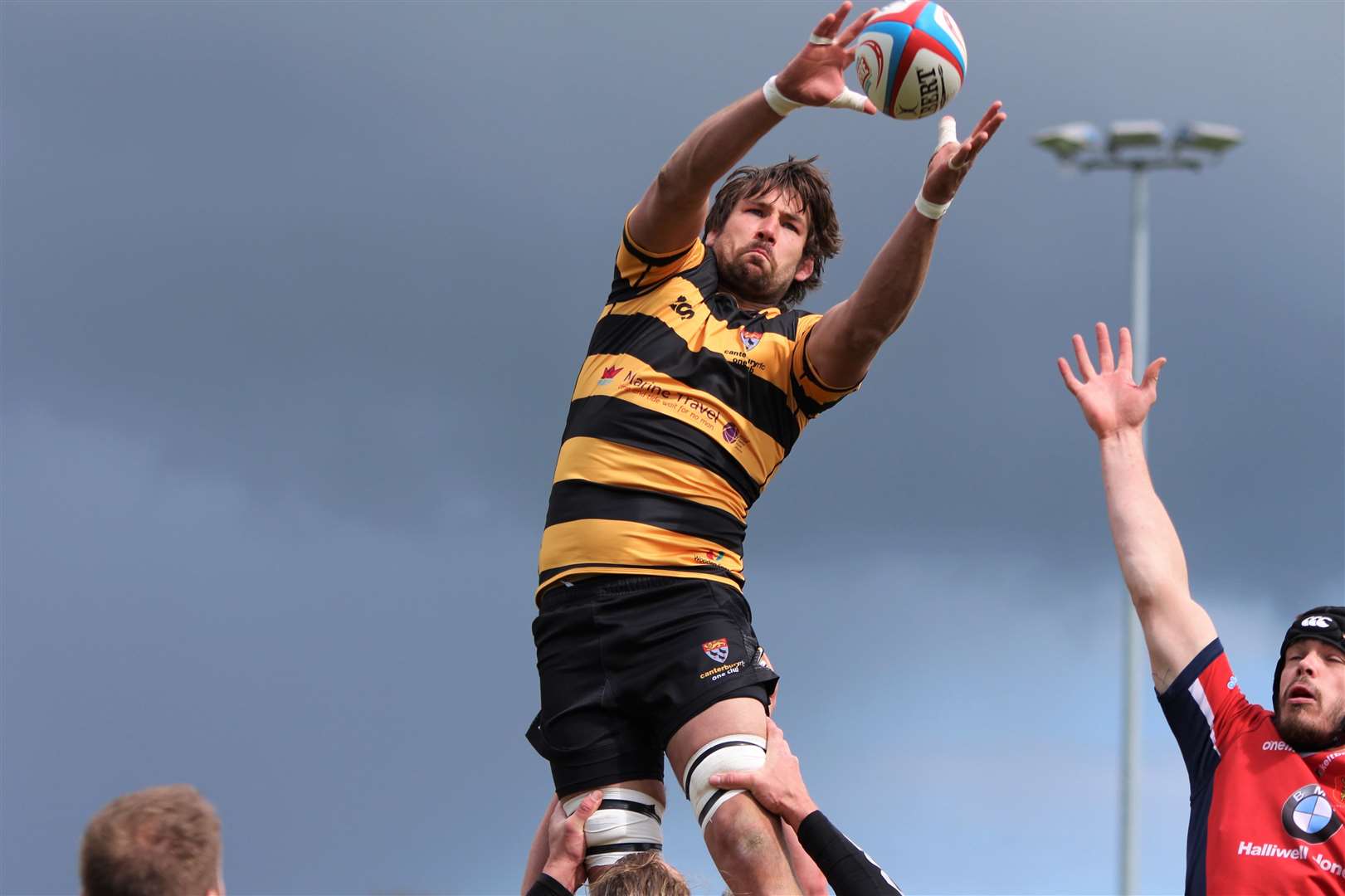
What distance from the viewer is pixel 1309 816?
5.90 metres

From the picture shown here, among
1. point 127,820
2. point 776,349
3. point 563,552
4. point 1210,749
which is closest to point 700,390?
point 776,349

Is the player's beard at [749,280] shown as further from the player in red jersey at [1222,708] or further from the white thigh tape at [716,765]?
the white thigh tape at [716,765]

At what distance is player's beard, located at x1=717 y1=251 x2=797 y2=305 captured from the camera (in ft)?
21.7

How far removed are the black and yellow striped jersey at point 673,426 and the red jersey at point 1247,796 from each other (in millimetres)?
2044

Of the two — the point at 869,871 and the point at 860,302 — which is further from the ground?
the point at 860,302

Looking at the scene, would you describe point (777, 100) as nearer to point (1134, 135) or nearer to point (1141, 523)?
point (1141, 523)

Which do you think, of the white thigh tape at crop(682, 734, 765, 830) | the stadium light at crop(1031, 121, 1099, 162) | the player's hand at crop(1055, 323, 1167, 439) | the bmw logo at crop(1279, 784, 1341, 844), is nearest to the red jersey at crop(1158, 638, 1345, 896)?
the bmw logo at crop(1279, 784, 1341, 844)

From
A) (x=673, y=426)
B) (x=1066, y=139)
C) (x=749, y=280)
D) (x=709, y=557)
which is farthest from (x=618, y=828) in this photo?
(x=1066, y=139)

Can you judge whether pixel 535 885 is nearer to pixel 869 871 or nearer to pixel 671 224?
pixel 869 871

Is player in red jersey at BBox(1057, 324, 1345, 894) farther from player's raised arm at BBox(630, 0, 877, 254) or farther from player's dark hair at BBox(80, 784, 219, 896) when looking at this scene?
player's dark hair at BBox(80, 784, 219, 896)

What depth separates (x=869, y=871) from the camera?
16.9 feet

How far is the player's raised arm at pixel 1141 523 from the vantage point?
6.18m

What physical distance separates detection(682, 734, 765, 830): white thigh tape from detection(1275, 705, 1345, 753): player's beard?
89.1 inches

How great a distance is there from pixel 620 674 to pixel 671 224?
73.7 inches
